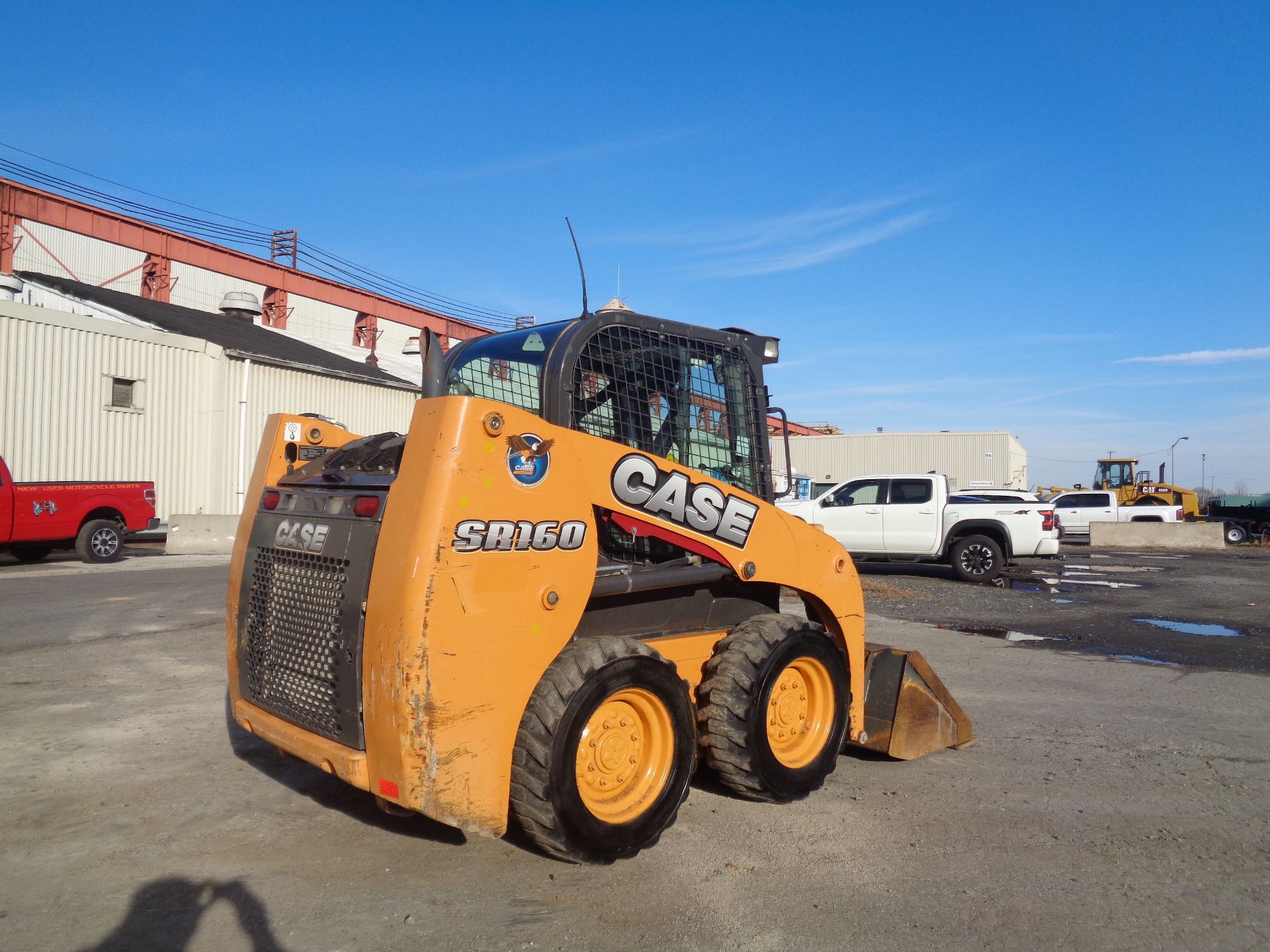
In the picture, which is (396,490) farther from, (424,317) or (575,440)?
(424,317)

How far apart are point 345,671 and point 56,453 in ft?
66.4

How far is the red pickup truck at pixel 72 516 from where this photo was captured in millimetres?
15180

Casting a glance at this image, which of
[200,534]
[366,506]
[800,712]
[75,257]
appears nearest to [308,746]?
[366,506]

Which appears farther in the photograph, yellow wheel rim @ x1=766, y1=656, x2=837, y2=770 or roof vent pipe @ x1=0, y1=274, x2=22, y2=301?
roof vent pipe @ x1=0, y1=274, x2=22, y2=301

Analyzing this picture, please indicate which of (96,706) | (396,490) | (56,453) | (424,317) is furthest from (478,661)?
(424,317)

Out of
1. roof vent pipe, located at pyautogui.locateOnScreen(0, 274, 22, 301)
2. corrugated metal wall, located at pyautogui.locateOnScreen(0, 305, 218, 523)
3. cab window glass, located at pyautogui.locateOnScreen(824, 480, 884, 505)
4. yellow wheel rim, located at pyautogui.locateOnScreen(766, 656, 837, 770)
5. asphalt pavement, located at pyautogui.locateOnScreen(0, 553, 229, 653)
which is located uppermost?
roof vent pipe, located at pyautogui.locateOnScreen(0, 274, 22, 301)

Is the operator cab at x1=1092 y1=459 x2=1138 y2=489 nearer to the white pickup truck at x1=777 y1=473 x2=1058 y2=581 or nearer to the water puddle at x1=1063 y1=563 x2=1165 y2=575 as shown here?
the water puddle at x1=1063 y1=563 x2=1165 y2=575

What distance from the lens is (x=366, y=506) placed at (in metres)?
3.74

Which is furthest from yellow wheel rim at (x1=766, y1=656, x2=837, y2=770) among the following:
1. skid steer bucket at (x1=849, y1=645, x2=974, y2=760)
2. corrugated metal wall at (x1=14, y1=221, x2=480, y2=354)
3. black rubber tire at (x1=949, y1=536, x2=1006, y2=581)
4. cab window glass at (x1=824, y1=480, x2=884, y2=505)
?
corrugated metal wall at (x1=14, y1=221, x2=480, y2=354)

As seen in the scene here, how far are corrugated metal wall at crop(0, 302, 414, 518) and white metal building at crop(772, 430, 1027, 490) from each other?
80.2 ft

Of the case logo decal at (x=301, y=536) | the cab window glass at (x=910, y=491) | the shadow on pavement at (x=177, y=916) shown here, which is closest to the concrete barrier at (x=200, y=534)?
the cab window glass at (x=910, y=491)

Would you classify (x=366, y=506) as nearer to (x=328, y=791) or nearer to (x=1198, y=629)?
(x=328, y=791)

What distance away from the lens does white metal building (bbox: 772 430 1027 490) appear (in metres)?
42.8

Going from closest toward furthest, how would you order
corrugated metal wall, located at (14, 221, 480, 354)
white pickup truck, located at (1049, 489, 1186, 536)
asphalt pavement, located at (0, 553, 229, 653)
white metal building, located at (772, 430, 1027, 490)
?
1. asphalt pavement, located at (0, 553, 229, 653)
2. white pickup truck, located at (1049, 489, 1186, 536)
3. corrugated metal wall, located at (14, 221, 480, 354)
4. white metal building, located at (772, 430, 1027, 490)
